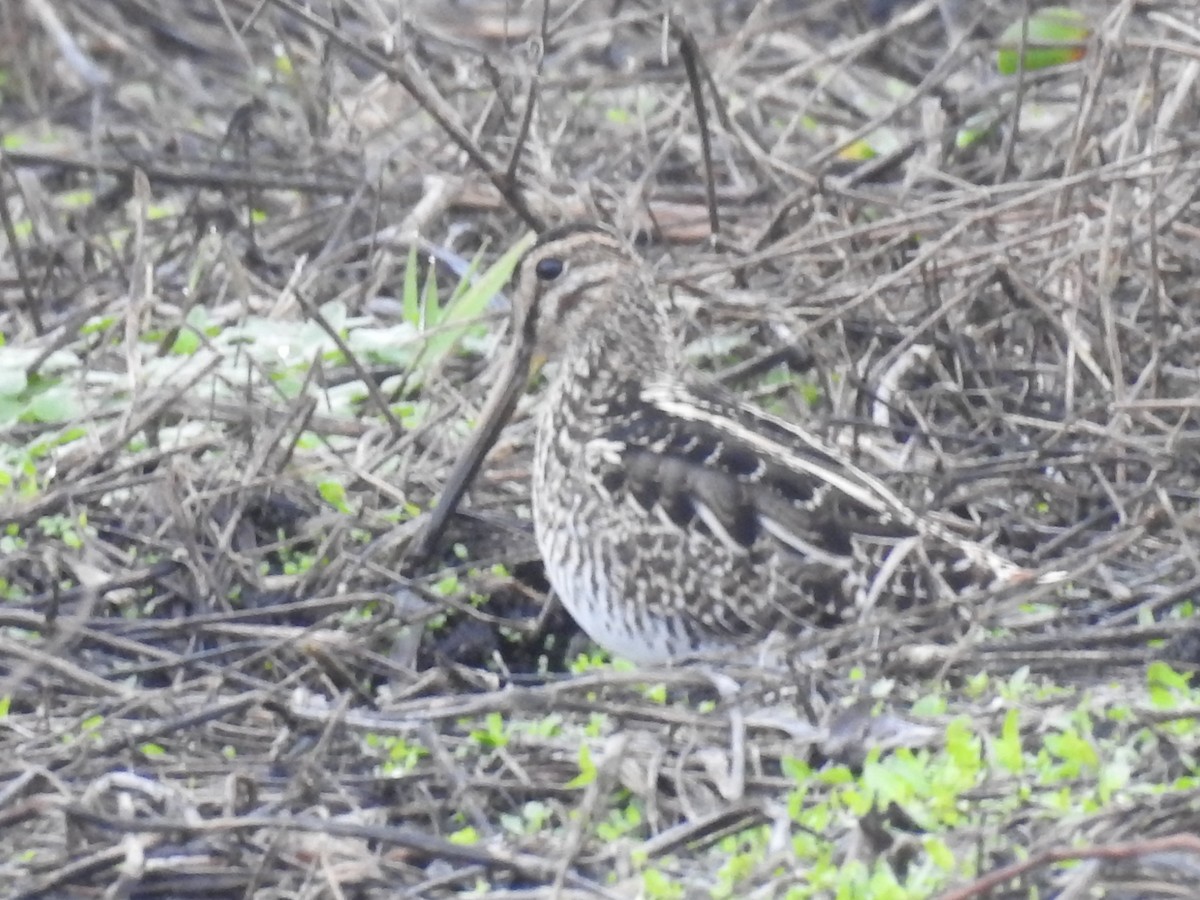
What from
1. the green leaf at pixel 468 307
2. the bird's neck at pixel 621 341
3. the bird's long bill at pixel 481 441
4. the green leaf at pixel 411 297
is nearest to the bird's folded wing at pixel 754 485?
the bird's neck at pixel 621 341

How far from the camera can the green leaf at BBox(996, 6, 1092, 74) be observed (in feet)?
21.2

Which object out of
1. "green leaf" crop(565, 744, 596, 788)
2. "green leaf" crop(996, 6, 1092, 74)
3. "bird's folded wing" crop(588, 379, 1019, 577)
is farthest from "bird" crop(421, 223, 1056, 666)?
"green leaf" crop(996, 6, 1092, 74)

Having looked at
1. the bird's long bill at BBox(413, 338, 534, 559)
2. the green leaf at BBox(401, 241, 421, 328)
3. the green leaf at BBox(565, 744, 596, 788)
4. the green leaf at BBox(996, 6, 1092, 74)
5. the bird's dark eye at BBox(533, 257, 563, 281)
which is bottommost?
the green leaf at BBox(565, 744, 596, 788)

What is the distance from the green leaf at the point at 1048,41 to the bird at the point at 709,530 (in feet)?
6.48

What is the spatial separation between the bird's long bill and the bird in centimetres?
15

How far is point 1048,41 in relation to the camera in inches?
256

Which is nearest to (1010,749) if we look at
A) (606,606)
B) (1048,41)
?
(606,606)

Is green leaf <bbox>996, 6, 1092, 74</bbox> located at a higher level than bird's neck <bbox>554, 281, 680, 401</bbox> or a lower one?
higher

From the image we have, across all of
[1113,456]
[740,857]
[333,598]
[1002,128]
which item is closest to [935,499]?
[1113,456]

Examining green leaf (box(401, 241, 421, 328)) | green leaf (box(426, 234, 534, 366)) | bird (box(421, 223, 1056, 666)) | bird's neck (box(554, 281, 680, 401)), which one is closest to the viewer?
bird (box(421, 223, 1056, 666))

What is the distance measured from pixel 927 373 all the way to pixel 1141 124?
1.04 meters

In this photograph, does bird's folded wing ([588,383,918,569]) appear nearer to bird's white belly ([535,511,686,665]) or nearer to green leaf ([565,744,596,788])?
bird's white belly ([535,511,686,665])

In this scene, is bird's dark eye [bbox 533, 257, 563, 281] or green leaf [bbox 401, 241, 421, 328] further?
green leaf [bbox 401, 241, 421, 328]

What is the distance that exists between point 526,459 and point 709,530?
1242 mm
